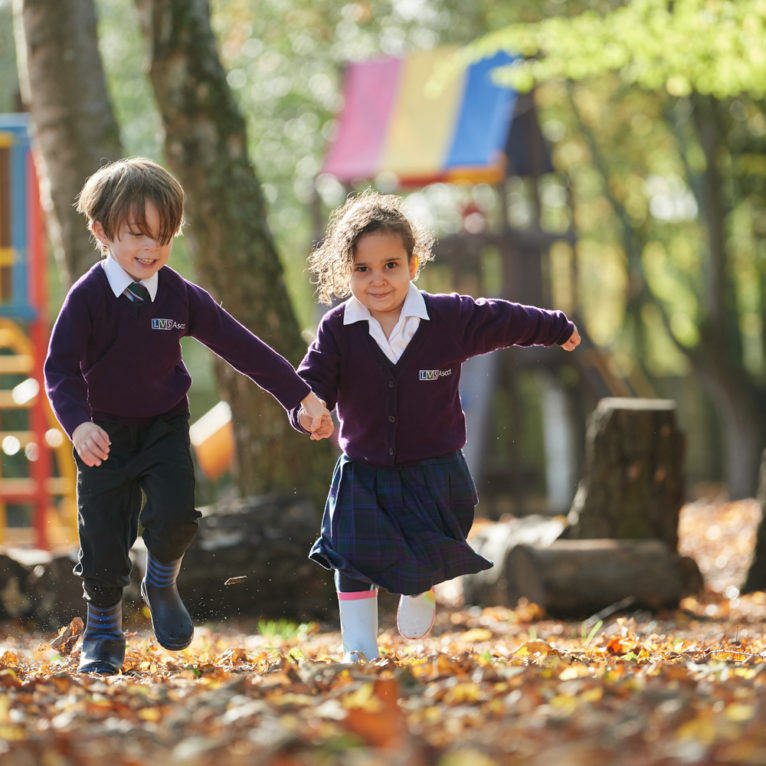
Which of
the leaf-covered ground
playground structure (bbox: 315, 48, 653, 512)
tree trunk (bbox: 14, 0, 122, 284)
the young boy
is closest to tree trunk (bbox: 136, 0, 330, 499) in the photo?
tree trunk (bbox: 14, 0, 122, 284)

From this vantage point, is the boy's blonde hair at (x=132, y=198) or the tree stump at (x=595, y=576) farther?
the tree stump at (x=595, y=576)

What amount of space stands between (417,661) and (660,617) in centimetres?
332

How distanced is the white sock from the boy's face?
1373 millimetres

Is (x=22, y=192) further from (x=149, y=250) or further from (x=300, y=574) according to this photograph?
(x=149, y=250)

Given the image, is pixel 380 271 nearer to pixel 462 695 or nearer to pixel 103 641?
pixel 103 641

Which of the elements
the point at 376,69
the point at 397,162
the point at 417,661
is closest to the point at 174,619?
the point at 417,661

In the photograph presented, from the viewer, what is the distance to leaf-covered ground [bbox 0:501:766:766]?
2309mm

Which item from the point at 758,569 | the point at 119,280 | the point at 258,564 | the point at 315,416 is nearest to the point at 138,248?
the point at 119,280

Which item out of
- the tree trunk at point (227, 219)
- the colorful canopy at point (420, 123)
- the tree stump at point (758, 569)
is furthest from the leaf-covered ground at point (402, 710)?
the colorful canopy at point (420, 123)

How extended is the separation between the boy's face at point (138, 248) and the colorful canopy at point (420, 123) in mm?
10667

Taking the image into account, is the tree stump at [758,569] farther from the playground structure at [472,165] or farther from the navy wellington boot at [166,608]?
the playground structure at [472,165]

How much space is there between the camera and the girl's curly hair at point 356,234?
4344mm

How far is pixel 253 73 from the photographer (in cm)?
2006

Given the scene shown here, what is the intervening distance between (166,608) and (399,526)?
0.91m
